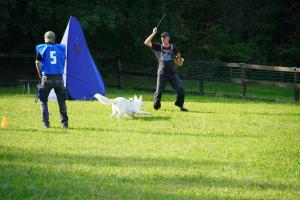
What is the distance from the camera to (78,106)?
1686cm

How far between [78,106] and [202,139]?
6371mm

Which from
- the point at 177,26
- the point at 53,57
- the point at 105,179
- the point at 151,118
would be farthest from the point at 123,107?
the point at 177,26

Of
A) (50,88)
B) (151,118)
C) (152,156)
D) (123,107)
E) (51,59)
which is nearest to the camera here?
(152,156)

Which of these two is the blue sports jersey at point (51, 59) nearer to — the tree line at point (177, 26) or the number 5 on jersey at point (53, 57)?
the number 5 on jersey at point (53, 57)

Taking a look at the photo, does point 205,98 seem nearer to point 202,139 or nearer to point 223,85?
A: point 223,85

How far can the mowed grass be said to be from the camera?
7.18m

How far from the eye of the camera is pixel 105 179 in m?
7.64

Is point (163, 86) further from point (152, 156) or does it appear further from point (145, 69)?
point (145, 69)

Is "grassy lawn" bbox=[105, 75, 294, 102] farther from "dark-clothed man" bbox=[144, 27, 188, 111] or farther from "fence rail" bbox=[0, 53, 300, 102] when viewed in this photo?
"dark-clothed man" bbox=[144, 27, 188, 111]

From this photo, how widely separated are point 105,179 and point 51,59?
4692mm

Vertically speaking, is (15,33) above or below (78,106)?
above

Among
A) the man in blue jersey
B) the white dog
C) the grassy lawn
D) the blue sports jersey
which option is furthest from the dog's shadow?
the grassy lawn

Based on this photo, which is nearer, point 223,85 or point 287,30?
point 223,85

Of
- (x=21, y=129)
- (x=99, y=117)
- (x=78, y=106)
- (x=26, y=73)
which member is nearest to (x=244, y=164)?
(x=21, y=129)
